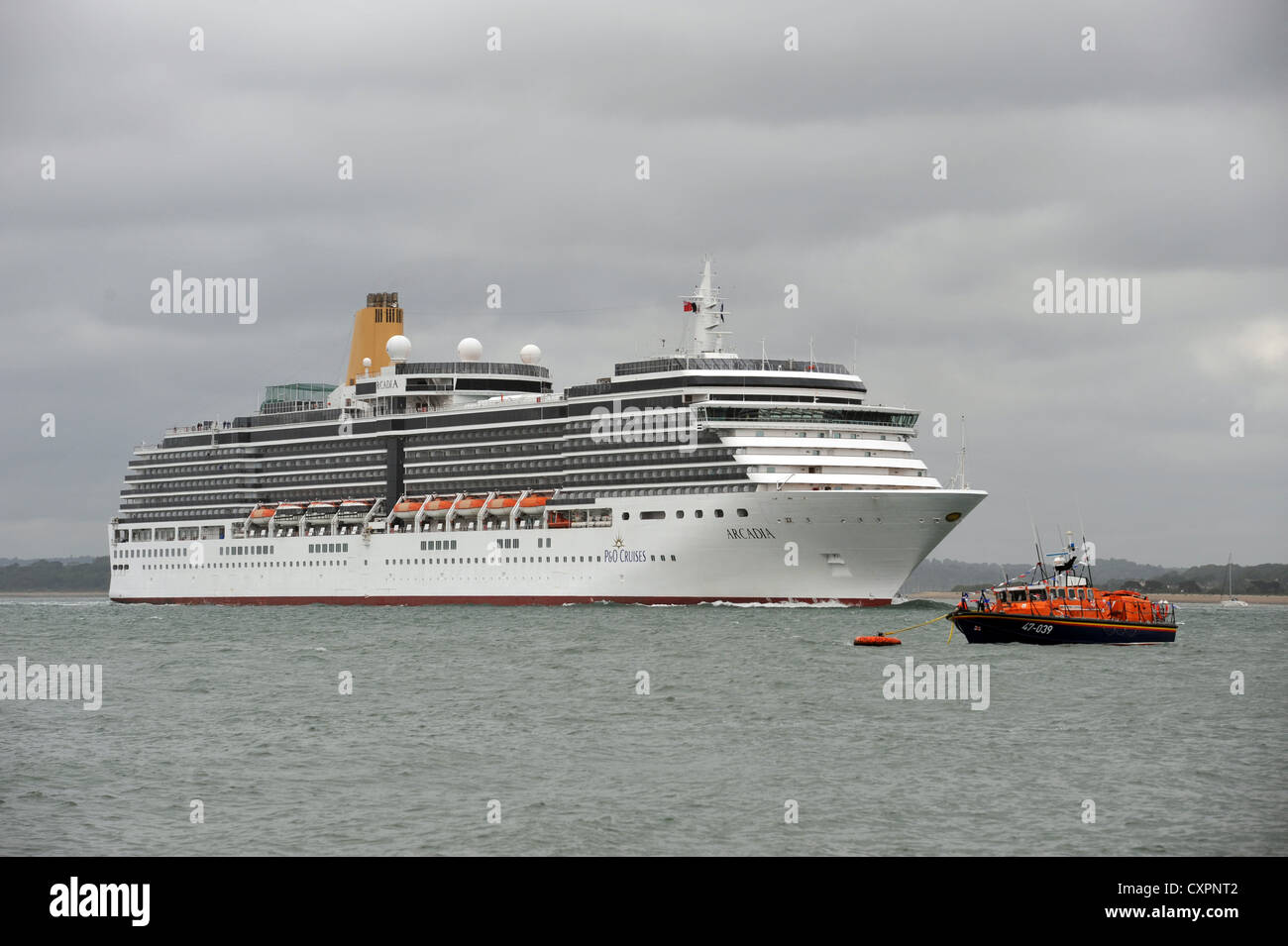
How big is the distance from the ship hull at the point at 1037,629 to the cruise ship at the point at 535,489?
59.5 feet

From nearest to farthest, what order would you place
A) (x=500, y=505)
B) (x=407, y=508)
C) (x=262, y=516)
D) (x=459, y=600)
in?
(x=459, y=600)
(x=500, y=505)
(x=407, y=508)
(x=262, y=516)

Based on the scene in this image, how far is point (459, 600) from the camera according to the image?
102 metres

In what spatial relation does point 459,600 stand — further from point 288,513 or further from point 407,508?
point 288,513

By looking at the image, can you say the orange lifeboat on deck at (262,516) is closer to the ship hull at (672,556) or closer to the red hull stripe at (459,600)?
the red hull stripe at (459,600)

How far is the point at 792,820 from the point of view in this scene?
26906 millimetres

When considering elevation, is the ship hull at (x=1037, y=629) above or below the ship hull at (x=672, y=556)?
below

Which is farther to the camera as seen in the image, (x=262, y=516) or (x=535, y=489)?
(x=262, y=516)

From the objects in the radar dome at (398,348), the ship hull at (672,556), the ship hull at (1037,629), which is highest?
the radar dome at (398,348)

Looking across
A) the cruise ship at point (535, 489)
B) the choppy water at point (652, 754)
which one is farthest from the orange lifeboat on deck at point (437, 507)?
the choppy water at point (652, 754)

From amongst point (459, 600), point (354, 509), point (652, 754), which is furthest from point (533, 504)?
point (652, 754)

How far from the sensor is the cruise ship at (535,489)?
84.9 meters

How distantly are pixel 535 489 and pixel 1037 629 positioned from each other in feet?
153

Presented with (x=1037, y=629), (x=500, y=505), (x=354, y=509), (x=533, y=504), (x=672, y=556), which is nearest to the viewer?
(x=1037, y=629)
